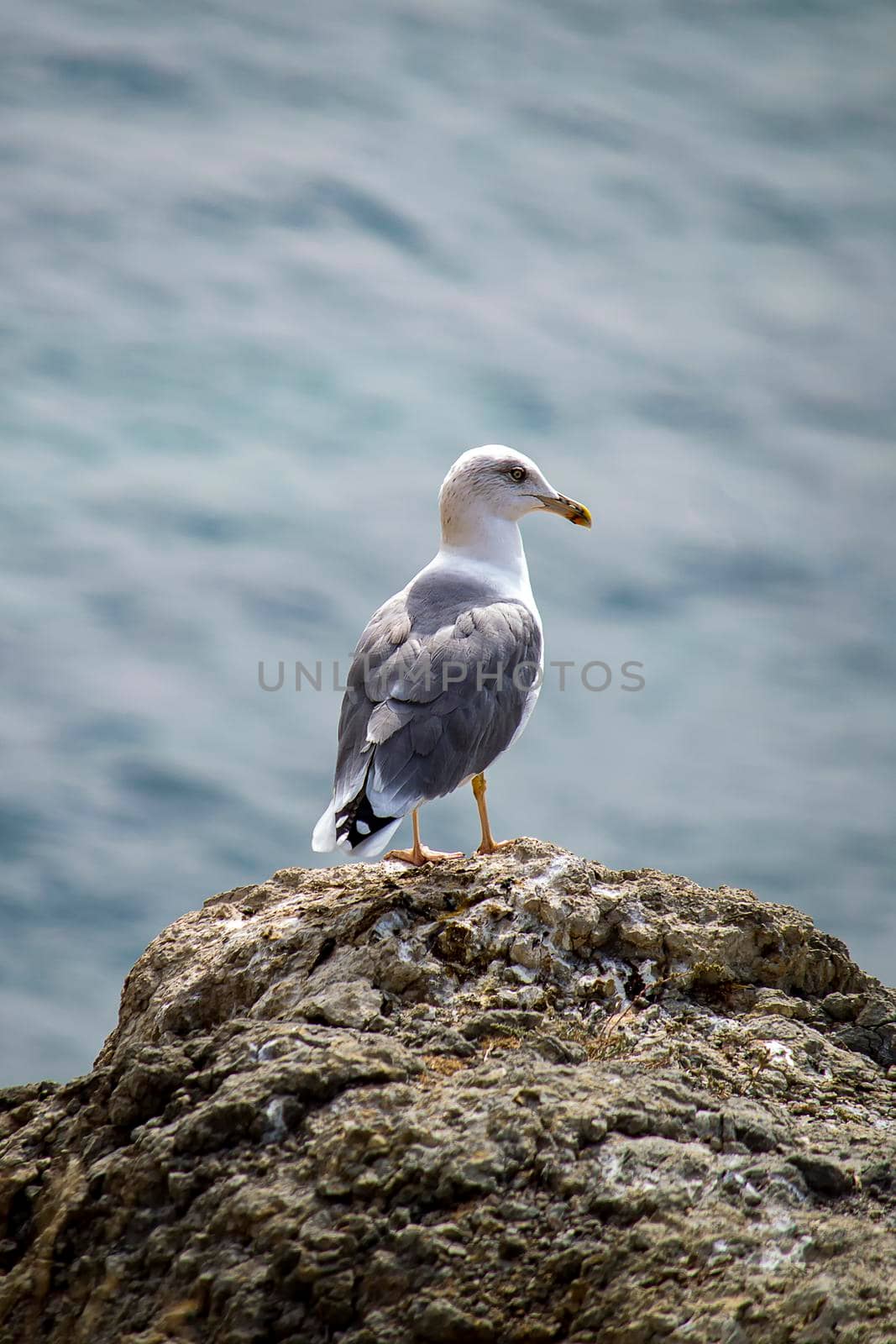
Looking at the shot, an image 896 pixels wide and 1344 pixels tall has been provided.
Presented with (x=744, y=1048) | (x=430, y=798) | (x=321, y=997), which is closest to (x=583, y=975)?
(x=744, y=1048)

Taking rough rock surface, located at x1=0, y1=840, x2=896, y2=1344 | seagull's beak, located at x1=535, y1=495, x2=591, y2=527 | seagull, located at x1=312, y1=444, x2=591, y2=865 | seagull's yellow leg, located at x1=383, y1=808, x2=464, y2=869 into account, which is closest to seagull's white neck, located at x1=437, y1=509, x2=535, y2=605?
seagull, located at x1=312, y1=444, x2=591, y2=865

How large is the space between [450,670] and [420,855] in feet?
3.16

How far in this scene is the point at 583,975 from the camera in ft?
15.9

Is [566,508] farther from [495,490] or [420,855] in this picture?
[420,855]

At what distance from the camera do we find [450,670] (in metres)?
6.33

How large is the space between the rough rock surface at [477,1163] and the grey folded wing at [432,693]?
3.82ft

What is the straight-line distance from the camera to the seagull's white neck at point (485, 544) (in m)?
7.40

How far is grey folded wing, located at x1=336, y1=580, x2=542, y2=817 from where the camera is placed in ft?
19.6

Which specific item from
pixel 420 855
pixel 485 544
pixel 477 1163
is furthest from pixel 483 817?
pixel 477 1163

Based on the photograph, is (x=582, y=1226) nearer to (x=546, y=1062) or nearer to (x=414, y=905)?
(x=546, y=1062)

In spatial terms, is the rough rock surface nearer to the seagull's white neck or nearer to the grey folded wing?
the grey folded wing

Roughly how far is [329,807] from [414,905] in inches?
39.0

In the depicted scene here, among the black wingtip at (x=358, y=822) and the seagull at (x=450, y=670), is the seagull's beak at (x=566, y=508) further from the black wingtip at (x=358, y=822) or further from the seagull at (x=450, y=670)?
the black wingtip at (x=358, y=822)

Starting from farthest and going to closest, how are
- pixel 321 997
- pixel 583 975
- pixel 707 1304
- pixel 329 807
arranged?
pixel 329 807
pixel 583 975
pixel 321 997
pixel 707 1304
